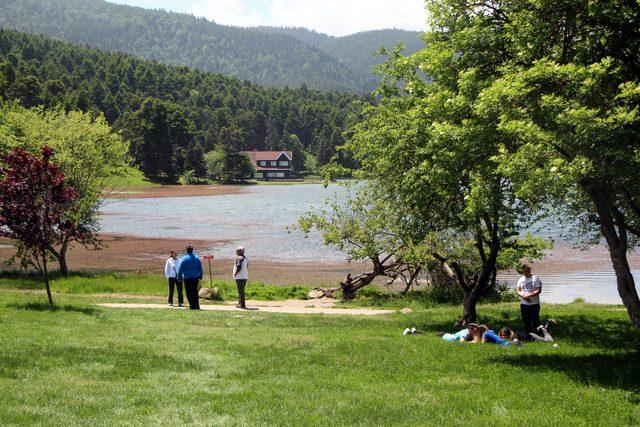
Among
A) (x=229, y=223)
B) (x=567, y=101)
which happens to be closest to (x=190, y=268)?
(x=567, y=101)

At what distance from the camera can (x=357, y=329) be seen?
52.0 ft

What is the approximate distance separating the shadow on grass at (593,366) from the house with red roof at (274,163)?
159 m

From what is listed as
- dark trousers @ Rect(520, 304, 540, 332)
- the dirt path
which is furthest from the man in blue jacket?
dark trousers @ Rect(520, 304, 540, 332)

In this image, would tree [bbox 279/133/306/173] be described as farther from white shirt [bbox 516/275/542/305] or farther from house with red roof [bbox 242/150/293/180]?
white shirt [bbox 516/275/542/305]

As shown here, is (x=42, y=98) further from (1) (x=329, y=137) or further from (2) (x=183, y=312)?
(2) (x=183, y=312)

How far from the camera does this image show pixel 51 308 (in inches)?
663

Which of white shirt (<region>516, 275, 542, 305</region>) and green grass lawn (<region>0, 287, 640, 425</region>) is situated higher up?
white shirt (<region>516, 275, 542, 305</region>)

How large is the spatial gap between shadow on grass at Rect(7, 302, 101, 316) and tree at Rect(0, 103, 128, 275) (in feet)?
42.1

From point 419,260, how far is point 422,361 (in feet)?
30.9

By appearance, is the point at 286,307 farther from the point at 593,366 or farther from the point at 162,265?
the point at 162,265

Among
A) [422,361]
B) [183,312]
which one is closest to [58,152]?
[183,312]

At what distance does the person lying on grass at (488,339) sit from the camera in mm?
13375

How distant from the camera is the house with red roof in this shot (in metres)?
172

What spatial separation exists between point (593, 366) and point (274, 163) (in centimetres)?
16673
